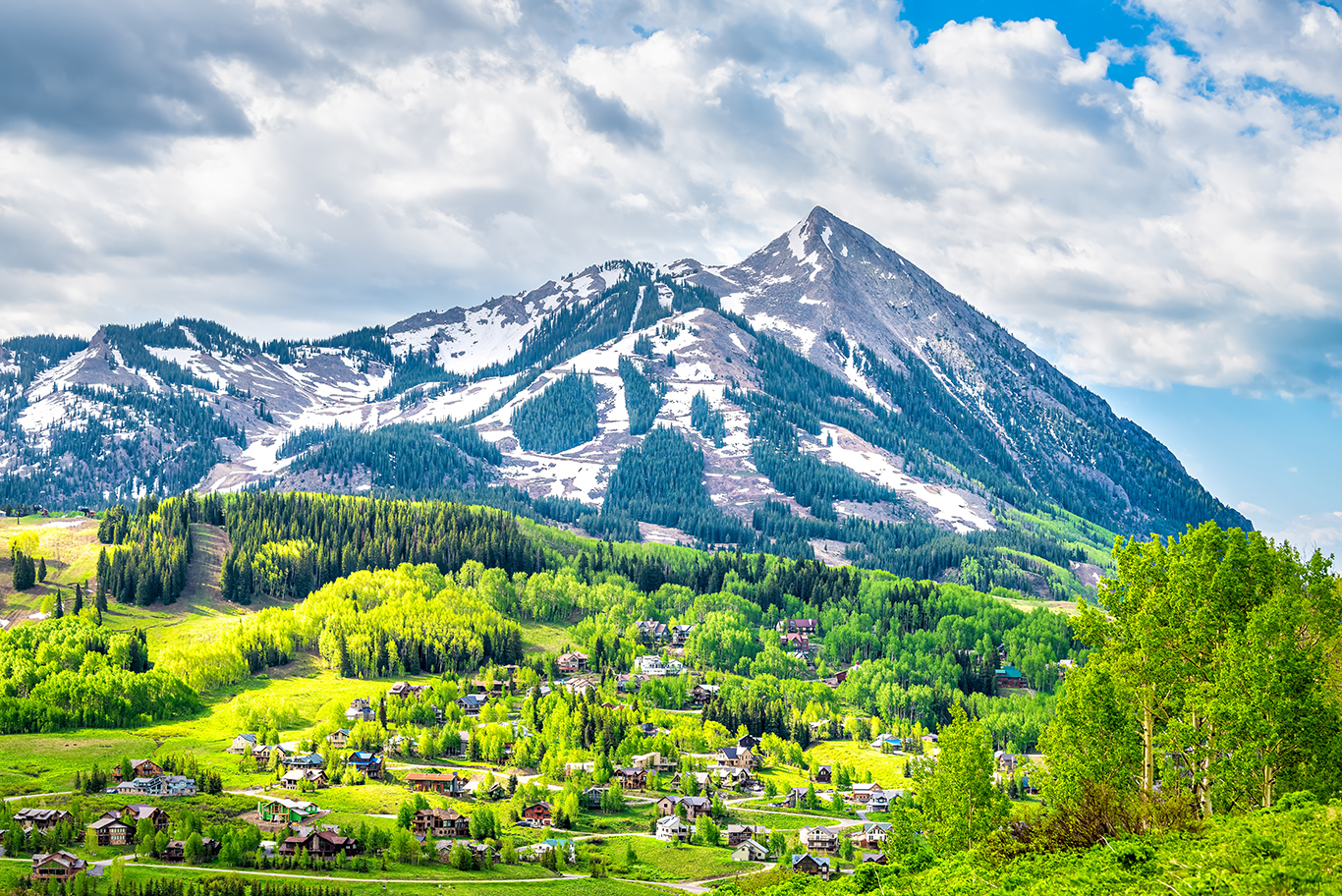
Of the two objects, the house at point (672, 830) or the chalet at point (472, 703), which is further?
the chalet at point (472, 703)

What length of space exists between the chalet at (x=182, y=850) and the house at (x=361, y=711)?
4735cm

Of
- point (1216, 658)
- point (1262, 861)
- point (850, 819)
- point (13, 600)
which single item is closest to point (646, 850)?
point (850, 819)

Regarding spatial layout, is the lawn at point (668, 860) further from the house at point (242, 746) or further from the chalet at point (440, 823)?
the house at point (242, 746)

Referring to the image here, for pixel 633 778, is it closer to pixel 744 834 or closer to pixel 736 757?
pixel 736 757

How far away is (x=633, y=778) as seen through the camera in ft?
411

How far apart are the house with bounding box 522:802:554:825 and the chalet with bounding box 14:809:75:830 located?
1687 inches

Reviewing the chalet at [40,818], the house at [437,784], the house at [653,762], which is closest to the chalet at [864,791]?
the house at [653,762]

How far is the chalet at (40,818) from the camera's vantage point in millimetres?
88925

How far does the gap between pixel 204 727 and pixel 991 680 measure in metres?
126

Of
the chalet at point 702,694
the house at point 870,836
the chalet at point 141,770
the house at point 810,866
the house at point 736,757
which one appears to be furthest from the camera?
the chalet at point 702,694

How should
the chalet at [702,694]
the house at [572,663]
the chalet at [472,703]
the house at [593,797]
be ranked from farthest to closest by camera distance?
the house at [572,663], the chalet at [702,694], the chalet at [472,703], the house at [593,797]

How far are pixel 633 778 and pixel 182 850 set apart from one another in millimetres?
53061

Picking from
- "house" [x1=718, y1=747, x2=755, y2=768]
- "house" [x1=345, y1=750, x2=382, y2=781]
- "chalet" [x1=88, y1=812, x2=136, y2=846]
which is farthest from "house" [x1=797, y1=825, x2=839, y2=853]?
"chalet" [x1=88, y1=812, x2=136, y2=846]

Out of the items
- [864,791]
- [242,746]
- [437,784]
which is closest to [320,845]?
[437,784]
